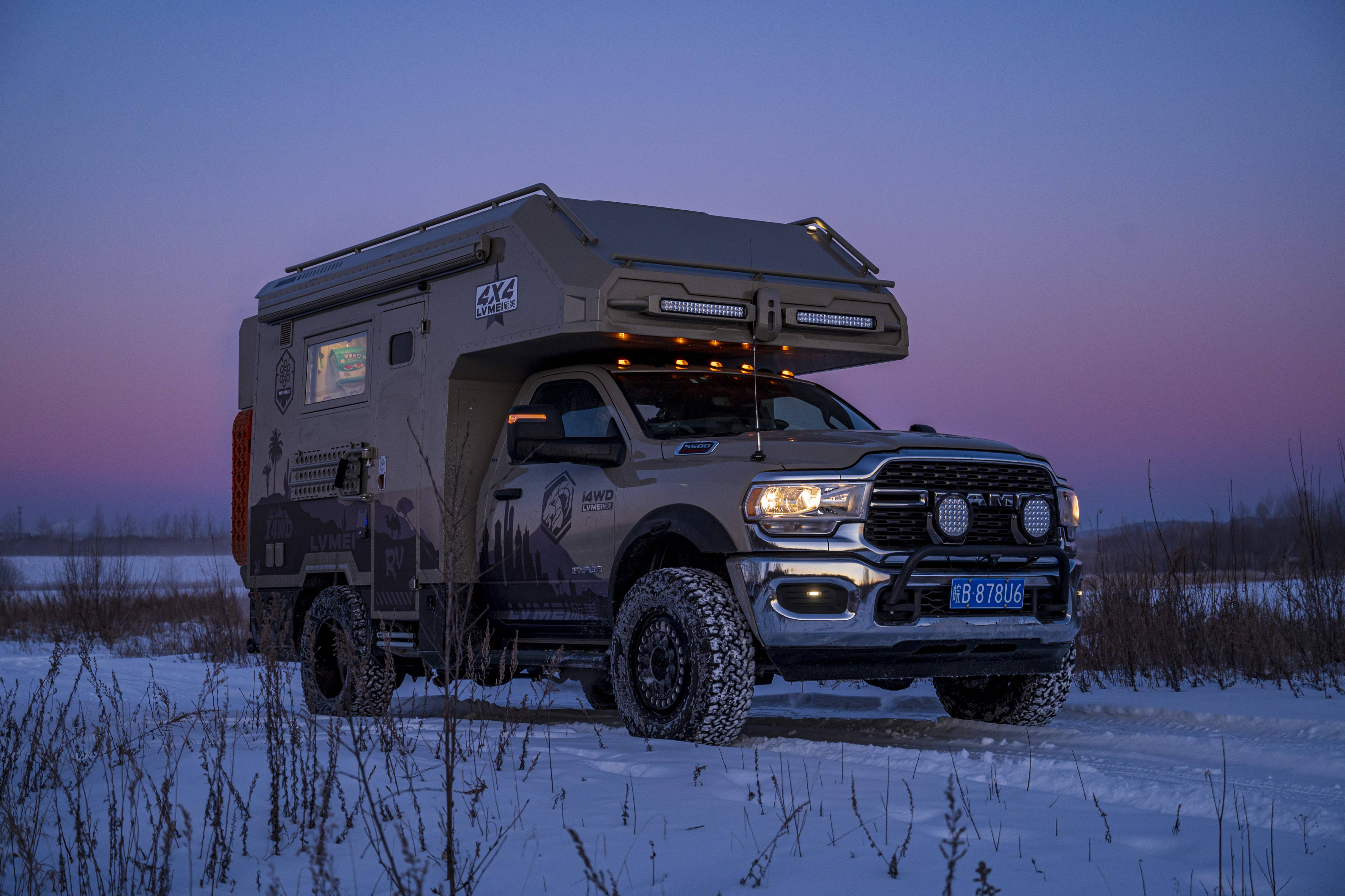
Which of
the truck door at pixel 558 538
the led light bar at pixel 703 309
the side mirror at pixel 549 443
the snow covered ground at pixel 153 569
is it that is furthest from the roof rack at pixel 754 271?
the snow covered ground at pixel 153 569

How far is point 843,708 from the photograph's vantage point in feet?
31.4

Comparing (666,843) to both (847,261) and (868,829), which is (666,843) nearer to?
(868,829)

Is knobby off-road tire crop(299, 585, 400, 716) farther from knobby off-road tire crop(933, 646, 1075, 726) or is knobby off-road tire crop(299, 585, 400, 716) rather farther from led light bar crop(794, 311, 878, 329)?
knobby off-road tire crop(933, 646, 1075, 726)

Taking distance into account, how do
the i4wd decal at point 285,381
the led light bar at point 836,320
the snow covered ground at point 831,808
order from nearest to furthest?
1. the snow covered ground at point 831,808
2. the led light bar at point 836,320
3. the i4wd decal at point 285,381

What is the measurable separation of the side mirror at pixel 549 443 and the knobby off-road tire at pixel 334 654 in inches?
81.4

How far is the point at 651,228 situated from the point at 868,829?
4783 mm

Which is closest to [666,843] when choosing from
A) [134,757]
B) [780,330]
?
[134,757]

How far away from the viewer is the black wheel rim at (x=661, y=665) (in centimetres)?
659

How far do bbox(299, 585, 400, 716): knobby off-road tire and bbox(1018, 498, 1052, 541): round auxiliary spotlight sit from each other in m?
4.27

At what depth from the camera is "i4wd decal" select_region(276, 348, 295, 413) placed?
34.5ft

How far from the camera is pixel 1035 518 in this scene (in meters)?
7.01

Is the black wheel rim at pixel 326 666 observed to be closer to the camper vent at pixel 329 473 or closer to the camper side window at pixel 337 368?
the camper vent at pixel 329 473

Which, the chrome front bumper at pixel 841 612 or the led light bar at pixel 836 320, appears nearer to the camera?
the chrome front bumper at pixel 841 612

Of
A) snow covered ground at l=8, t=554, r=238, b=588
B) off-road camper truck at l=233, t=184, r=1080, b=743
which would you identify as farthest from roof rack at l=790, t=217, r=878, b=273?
snow covered ground at l=8, t=554, r=238, b=588
